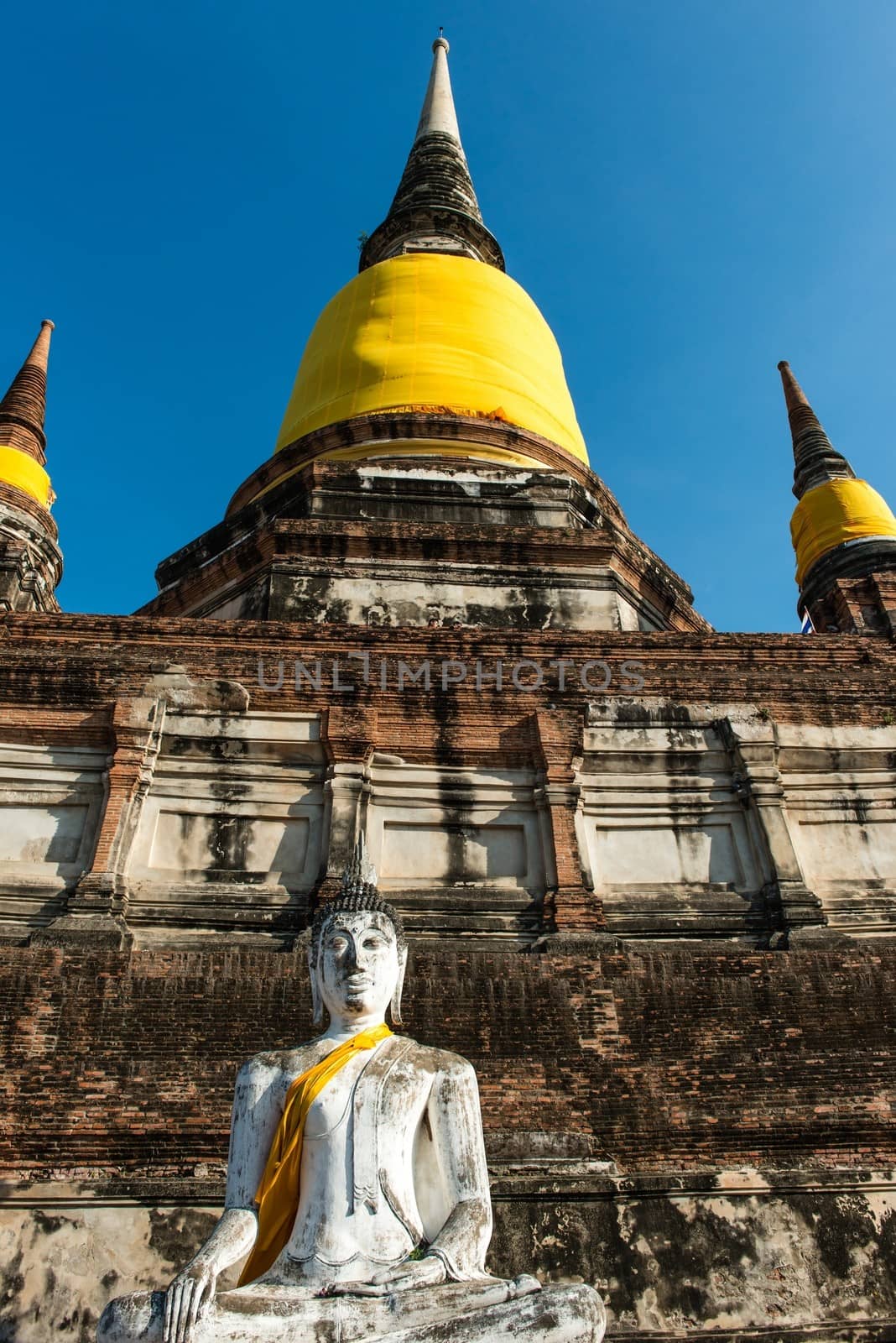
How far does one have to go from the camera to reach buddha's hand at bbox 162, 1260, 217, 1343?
150 inches

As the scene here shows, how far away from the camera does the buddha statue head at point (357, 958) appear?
5.11m

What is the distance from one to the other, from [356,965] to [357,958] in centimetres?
3

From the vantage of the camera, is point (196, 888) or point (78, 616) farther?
point (78, 616)

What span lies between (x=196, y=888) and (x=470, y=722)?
3024 mm

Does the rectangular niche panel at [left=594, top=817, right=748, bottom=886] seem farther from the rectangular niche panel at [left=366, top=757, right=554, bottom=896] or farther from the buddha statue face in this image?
→ the buddha statue face

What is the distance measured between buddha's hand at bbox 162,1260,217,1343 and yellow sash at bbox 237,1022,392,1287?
→ 0.38m

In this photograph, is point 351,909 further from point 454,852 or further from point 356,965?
point 454,852

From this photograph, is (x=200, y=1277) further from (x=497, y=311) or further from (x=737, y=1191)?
(x=497, y=311)

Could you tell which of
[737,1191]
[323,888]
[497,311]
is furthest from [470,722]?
[497,311]

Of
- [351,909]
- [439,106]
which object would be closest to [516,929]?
[351,909]

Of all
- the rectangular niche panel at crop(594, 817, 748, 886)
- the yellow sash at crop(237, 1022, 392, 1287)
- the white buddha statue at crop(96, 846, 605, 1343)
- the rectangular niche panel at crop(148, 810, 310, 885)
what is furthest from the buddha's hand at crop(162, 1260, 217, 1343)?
the rectangular niche panel at crop(594, 817, 748, 886)

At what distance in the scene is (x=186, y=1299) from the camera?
3.90 meters

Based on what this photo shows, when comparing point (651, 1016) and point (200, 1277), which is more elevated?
point (651, 1016)

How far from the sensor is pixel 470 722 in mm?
10812
